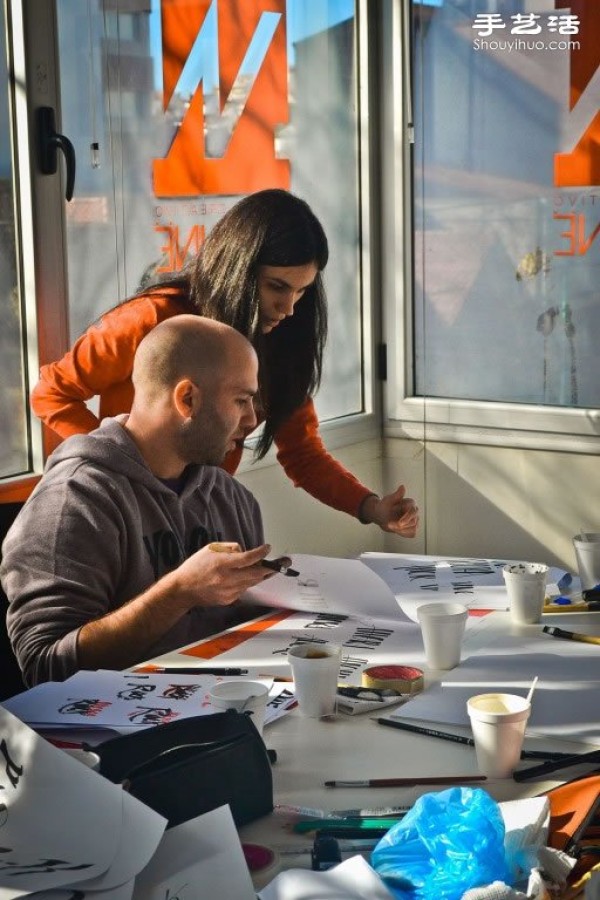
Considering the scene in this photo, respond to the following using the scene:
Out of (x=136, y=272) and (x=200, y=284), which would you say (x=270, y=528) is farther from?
(x=200, y=284)

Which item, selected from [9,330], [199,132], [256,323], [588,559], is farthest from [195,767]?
[199,132]

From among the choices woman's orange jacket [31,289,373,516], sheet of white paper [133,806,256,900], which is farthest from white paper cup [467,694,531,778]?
woman's orange jacket [31,289,373,516]

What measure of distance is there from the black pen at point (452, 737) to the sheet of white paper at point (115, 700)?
8.8 inches

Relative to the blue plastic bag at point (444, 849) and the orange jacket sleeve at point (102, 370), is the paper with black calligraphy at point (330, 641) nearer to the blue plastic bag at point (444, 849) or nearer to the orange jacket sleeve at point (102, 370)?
the blue plastic bag at point (444, 849)

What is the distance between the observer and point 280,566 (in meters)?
1.96

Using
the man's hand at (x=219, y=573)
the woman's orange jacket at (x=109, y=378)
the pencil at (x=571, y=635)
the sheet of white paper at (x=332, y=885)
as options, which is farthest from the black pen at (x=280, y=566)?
the sheet of white paper at (x=332, y=885)

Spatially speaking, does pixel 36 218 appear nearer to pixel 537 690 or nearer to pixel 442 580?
pixel 442 580

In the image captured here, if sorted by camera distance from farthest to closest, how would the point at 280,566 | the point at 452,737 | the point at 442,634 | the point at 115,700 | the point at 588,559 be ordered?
the point at 588,559 → the point at 280,566 → the point at 442,634 → the point at 115,700 → the point at 452,737

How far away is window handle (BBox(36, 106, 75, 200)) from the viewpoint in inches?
122

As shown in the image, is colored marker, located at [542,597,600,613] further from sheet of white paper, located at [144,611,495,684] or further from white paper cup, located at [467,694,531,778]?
white paper cup, located at [467,694,531,778]

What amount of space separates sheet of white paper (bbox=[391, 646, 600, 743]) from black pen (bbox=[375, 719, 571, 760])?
0.08 ft

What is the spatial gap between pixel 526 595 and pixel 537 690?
0.37 m

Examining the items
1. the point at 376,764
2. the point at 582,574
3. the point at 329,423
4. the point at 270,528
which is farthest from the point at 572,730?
the point at 329,423

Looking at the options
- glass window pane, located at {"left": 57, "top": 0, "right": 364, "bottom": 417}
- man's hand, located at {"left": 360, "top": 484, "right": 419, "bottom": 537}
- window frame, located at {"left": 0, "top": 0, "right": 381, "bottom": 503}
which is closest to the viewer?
man's hand, located at {"left": 360, "top": 484, "right": 419, "bottom": 537}
